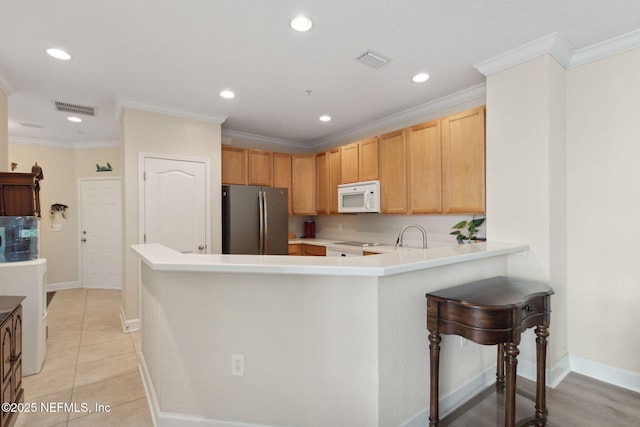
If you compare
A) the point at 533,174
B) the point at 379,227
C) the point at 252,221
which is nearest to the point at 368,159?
the point at 379,227

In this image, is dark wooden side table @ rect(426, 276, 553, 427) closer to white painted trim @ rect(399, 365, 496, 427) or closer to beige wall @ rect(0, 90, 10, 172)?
white painted trim @ rect(399, 365, 496, 427)

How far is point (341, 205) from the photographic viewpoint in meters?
4.52

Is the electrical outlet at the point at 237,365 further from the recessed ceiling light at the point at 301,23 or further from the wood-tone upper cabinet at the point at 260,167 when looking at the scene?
the wood-tone upper cabinet at the point at 260,167

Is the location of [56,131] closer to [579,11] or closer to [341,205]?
[341,205]

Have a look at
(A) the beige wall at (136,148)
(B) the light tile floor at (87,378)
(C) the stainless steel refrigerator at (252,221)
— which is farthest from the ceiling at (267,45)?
(B) the light tile floor at (87,378)

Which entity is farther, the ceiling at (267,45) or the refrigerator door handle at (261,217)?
the refrigerator door handle at (261,217)

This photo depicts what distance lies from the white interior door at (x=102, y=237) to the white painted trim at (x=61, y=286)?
0.47 feet

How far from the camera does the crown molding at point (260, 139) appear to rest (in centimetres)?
478

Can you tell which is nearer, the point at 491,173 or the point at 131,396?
the point at 131,396

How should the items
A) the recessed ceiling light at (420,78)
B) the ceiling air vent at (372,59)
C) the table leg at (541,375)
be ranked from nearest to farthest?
the table leg at (541,375) → the ceiling air vent at (372,59) → the recessed ceiling light at (420,78)

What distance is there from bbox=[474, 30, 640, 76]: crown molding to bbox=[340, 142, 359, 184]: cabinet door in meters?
2.01

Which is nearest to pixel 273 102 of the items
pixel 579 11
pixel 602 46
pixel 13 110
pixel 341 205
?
pixel 341 205

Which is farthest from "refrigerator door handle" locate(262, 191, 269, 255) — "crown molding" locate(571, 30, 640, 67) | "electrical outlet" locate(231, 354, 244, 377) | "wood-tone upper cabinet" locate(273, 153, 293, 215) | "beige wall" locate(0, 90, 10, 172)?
"crown molding" locate(571, 30, 640, 67)

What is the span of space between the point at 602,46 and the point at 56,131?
675 centimetres
